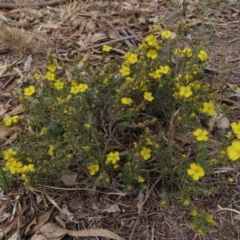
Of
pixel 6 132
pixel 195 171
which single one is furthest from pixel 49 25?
pixel 195 171

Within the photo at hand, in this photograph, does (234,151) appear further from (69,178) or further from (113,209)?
(69,178)

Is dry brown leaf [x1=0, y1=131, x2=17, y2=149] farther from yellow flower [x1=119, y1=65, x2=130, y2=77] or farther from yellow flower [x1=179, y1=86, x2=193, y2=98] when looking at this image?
yellow flower [x1=179, y1=86, x2=193, y2=98]

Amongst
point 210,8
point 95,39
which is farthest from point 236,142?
point 210,8

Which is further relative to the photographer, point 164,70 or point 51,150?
point 164,70

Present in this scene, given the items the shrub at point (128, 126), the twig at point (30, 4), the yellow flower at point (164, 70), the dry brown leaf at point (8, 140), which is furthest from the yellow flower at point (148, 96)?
the twig at point (30, 4)

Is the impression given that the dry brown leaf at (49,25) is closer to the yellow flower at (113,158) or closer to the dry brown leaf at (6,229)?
the yellow flower at (113,158)

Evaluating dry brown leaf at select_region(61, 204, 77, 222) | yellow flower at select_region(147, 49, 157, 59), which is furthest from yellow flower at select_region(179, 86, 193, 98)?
dry brown leaf at select_region(61, 204, 77, 222)

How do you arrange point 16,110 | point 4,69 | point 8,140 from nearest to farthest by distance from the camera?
point 8,140 < point 16,110 < point 4,69
